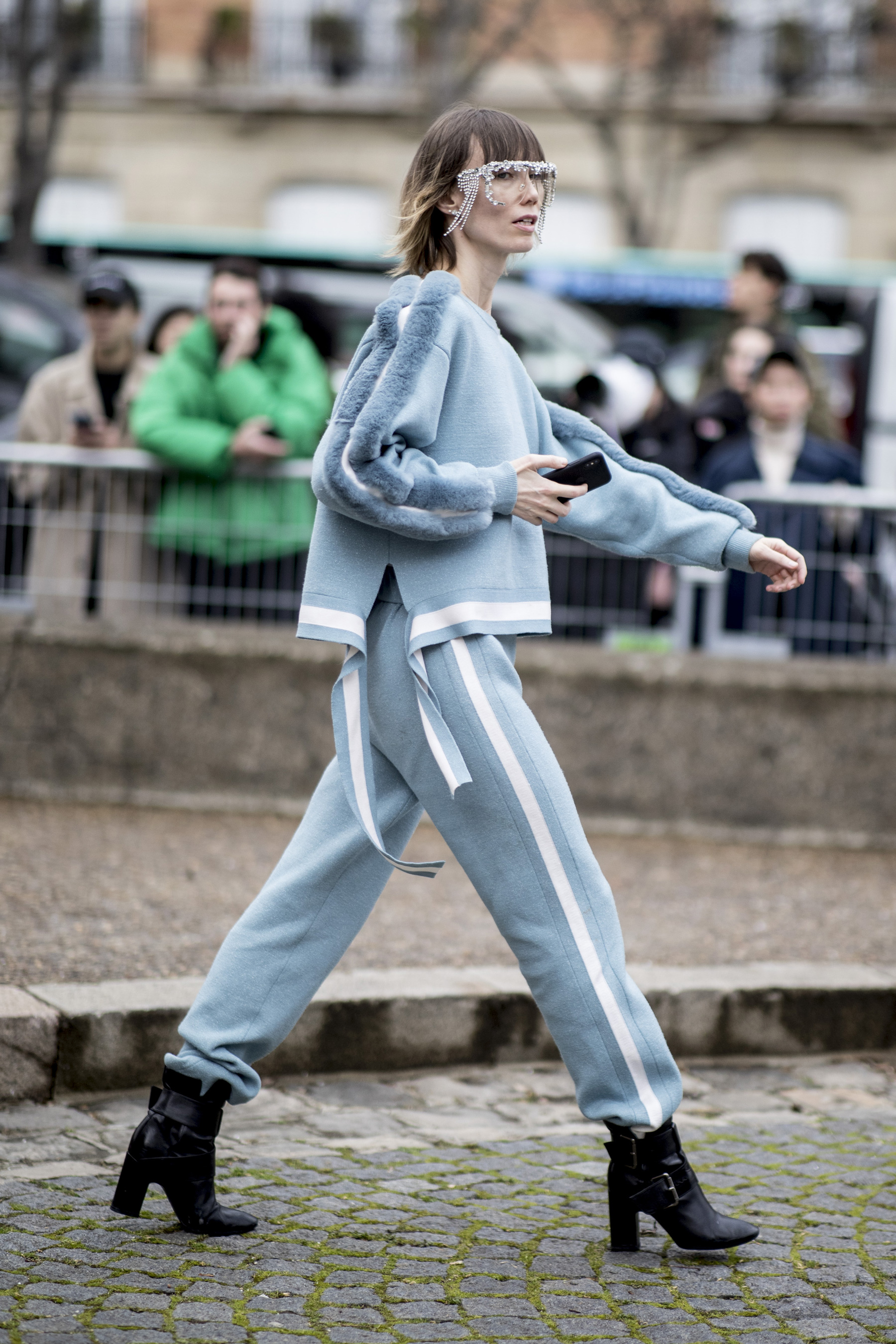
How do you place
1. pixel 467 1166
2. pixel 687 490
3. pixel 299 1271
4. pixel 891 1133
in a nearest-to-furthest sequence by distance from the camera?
1. pixel 299 1271
2. pixel 687 490
3. pixel 467 1166
4. pixel 891 1133

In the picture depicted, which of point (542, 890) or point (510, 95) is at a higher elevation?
point (510, 95)

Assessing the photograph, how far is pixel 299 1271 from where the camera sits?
3186mm

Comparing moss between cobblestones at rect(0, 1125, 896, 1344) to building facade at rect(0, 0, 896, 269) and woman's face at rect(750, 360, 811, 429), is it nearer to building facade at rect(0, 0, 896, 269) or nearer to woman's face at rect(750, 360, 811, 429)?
woman's face at rect(750, 360, 811, 429)

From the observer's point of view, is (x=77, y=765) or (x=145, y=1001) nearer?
(x=145, y=1001)

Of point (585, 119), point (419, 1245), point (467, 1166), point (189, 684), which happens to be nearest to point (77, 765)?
point (189, 684)

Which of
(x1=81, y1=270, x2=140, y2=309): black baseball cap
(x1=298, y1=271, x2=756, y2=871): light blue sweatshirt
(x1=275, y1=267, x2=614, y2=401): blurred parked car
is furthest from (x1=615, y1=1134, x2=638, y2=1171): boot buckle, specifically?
(x1=275, y1=267, x2=614, y2=401): blurred parked car

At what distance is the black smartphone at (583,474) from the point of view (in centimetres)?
322

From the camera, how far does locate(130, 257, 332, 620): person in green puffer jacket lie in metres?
6.75

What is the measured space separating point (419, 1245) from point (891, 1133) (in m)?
1.39

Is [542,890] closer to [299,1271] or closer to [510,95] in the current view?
[299,1271]

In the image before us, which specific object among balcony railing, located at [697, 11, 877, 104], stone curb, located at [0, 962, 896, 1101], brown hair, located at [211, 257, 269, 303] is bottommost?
stone curb, located at [0, 962, 896, 1101]

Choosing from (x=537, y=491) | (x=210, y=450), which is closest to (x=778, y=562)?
(x=537, y=491)

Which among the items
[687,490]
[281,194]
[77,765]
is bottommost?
[77,765]

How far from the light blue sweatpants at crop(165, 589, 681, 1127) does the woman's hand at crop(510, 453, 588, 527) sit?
0.80 feet
